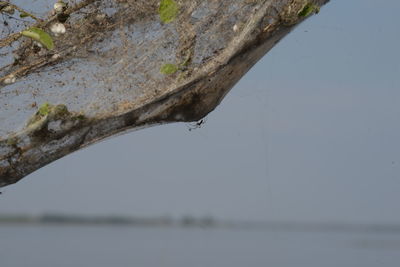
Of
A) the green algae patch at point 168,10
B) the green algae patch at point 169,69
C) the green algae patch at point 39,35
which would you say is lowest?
the green algae patch at point 169,69

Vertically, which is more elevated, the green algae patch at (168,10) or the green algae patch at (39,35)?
the green algae patch at (168,10)

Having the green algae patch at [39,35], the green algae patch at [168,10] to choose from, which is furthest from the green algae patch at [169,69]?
the green algae patch at [39,35]

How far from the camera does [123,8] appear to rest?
8.35ft

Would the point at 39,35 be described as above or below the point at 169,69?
above

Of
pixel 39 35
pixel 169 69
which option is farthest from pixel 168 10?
pixel 39 35

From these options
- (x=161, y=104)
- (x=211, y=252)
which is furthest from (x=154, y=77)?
(x=211, y=252)

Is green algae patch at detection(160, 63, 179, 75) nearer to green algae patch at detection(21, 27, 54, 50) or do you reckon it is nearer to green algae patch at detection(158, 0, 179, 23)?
green algae patch at detection(158, 0, 179, 23)

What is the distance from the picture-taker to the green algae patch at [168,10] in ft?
8.13

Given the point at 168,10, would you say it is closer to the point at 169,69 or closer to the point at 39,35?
the point at 169,69

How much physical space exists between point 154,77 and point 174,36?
0.17 m

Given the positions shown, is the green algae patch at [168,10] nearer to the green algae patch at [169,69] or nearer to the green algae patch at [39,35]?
the green algae patch at [169,69]

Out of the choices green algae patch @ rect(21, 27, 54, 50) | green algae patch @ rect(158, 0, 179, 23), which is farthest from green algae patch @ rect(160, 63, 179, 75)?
green algae patch @ rect(21, 27, 54, 50)

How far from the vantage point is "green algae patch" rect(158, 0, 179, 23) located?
2.48 metres

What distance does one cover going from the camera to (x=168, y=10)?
249cm
